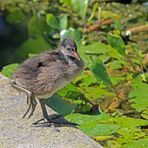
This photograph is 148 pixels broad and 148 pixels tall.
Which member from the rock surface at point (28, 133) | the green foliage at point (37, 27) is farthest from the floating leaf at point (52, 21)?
the rock surface at point (28, 133)

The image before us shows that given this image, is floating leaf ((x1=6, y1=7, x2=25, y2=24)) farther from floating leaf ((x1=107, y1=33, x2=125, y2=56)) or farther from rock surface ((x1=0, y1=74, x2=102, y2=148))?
rock surface ((x1=0, y1=74, x2=102, y2=148))

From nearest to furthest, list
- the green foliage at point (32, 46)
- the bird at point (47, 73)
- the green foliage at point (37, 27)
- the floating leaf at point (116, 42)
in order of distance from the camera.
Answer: the bird at point (47, 73), the floating leaf at point (116, 42), the green foliage at point (32, 46), the green foliage at point (37, 27)

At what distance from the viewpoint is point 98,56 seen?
4.14m

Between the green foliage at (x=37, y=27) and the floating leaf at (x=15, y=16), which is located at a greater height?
the floating leaf at (x=15, y=16)

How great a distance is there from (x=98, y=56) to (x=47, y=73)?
1289mm

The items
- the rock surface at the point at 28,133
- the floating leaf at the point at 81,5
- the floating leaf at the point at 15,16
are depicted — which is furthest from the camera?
the floating leaf at the point at 15,16

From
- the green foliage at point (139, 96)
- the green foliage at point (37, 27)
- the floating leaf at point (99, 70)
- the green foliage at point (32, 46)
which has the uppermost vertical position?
the green foliage at point (37, 27)

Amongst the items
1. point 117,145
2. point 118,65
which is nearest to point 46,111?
point 117,145

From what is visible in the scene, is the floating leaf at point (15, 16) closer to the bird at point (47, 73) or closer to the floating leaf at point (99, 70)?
the floating leaf at point (99, 70)

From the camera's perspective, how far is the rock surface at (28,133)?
2.72 m

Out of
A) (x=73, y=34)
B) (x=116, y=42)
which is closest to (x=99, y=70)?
(x=116, y=42)

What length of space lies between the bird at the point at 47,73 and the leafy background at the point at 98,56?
1.02 ft

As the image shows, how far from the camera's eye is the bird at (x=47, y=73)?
2.85m

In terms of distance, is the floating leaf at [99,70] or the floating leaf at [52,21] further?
the floating leaf at [52,21]
